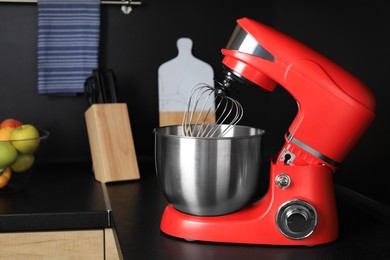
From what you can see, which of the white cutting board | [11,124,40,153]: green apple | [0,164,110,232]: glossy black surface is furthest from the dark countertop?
the white cutting board

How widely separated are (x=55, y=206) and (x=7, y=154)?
20 centimetres

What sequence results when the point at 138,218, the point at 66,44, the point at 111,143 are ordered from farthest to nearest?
the point at 66,44 → the point at 111,143 → the point at 138,218

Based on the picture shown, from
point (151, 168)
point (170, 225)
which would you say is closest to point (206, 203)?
point (170, 225)

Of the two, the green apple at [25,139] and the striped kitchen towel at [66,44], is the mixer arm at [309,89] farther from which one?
the striped kitchen towel at [66,44]

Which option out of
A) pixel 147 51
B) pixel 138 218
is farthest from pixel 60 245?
pixel 147 51

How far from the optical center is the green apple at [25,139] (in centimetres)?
130

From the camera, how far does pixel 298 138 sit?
92cm

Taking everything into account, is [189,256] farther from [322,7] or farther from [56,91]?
[322,7]

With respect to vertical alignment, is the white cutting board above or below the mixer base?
below

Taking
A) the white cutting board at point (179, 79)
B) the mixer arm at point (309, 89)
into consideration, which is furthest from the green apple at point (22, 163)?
the mixer arm at point (309, 89)

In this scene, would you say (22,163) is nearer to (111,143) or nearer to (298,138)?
(111,143)

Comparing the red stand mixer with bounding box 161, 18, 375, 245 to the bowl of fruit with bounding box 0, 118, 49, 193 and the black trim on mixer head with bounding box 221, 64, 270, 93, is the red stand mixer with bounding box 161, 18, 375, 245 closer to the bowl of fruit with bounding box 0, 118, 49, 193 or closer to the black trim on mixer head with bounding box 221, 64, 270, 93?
the black trim on mixer head with bounding box 221, 64, 270, 93

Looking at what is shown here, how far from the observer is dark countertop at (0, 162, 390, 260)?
891 millimetres

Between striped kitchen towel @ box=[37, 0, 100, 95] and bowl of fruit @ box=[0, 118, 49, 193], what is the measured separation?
30 centimetres
